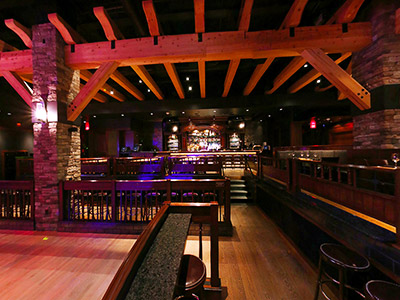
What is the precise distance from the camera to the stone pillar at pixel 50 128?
408 cm

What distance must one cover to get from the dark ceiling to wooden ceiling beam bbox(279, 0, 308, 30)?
31.7 inches

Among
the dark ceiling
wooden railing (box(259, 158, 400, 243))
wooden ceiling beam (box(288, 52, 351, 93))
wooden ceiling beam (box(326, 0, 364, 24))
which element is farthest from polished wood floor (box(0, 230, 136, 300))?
wooden ceiling beam (box(288, 52, 351, 93))

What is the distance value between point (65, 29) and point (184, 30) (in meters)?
3.21

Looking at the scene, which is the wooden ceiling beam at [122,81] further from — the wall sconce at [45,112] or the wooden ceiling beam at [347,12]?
the wooden ceiling beam at [347,12]

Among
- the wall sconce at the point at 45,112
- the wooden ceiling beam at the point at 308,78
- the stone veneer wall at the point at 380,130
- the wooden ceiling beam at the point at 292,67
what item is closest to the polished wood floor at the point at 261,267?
the stone veneer wall at the point at 380,130

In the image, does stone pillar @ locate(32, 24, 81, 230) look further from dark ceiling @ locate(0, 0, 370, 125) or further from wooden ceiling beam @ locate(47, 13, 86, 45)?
dark ceiling @ locate(0, 0, 370, 125)

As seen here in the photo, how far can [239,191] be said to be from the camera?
21.0 ft

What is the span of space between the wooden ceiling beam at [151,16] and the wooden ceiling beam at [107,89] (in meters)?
3.33

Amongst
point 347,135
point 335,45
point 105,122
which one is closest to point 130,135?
point 105,122

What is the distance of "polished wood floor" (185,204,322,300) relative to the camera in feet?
7.48

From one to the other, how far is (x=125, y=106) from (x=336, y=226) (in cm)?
966

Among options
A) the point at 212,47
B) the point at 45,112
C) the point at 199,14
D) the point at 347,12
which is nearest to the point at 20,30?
the point at 45,112

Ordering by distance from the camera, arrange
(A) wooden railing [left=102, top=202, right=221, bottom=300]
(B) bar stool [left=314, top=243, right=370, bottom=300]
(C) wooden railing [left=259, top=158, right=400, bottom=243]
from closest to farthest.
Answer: (A) wooden railing [left=102, top=202, right=221, bottom=300] → (B) bar stool [left=314, top=243, right=370, bottom=300] → (C) wooden railing [left=259, top=158, right=400, bottom=243]

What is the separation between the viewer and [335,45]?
415 cm
